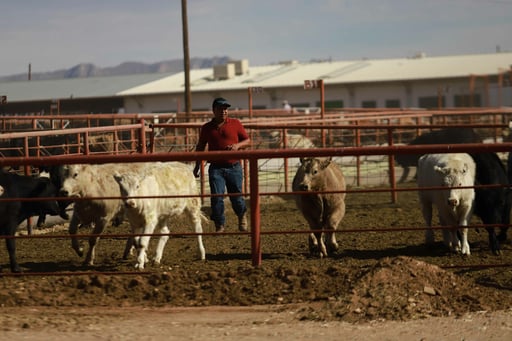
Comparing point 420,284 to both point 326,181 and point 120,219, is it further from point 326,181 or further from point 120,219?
point 120,219

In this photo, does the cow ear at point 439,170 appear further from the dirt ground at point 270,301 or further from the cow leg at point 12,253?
the cow leg at point 12,253

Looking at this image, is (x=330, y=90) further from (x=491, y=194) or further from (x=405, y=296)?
(x=405, y=296)

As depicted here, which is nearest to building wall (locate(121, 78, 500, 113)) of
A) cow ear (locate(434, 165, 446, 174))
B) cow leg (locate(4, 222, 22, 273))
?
cow ear (locate(434, 165, 446, 174))

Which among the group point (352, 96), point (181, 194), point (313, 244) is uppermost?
point (352, 96)

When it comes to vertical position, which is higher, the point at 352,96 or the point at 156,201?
the point at 352,96

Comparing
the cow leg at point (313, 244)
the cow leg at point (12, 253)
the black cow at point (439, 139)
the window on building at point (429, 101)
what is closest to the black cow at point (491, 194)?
the cow leg at point (313, 244)

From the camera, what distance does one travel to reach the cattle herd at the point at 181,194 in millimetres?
10695

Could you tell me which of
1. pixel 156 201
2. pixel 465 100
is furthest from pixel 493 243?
pixel 465 100

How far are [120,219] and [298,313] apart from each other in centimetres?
517

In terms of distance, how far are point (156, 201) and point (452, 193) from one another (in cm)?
319

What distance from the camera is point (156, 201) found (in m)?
10.8

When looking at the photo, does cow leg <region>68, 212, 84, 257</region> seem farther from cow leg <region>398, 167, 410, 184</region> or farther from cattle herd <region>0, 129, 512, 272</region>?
cow leg <region>398, 167, 410, 184</region>

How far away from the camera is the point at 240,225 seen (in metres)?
12.6

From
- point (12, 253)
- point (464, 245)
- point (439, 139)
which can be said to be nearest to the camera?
point (12, 253)
